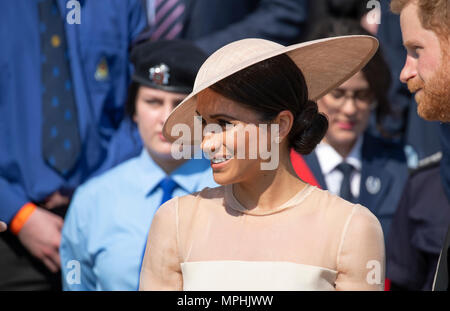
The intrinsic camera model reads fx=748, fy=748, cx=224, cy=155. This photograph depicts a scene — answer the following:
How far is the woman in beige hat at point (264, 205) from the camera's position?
2.32 metres

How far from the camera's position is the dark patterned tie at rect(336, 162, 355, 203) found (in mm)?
4075

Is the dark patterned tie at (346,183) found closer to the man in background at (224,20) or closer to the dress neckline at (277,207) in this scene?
the man in background at (224,20)

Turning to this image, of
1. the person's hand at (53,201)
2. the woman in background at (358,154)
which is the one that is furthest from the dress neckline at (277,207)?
the person's hand at (53,201)

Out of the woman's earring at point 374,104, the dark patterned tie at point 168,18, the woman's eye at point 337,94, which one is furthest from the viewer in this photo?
the dark patterned tie at point 168,18

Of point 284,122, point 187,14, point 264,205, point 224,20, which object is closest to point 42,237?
point 187,14

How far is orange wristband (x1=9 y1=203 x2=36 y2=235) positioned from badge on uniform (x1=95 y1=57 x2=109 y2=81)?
0.80 metres

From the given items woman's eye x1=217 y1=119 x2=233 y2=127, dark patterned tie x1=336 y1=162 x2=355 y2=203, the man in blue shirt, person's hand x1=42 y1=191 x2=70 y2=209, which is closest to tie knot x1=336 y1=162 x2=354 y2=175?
dark patterned tie x1=336 y1=162 x2=355 y2=203

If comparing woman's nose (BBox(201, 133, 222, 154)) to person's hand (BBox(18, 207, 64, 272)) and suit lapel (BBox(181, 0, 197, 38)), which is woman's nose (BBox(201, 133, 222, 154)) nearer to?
person's hand (BBox(18, 207, 64, 272))

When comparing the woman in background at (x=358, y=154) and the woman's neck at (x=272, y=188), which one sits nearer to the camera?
the woman's neck at (x=272, y=188)

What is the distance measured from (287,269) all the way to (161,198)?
1.36 metres

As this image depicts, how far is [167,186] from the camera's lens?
141 inches

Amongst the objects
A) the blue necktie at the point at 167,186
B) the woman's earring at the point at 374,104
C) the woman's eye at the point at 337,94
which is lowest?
the blue necktie at the point at 167,186

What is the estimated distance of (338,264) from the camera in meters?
2.33
